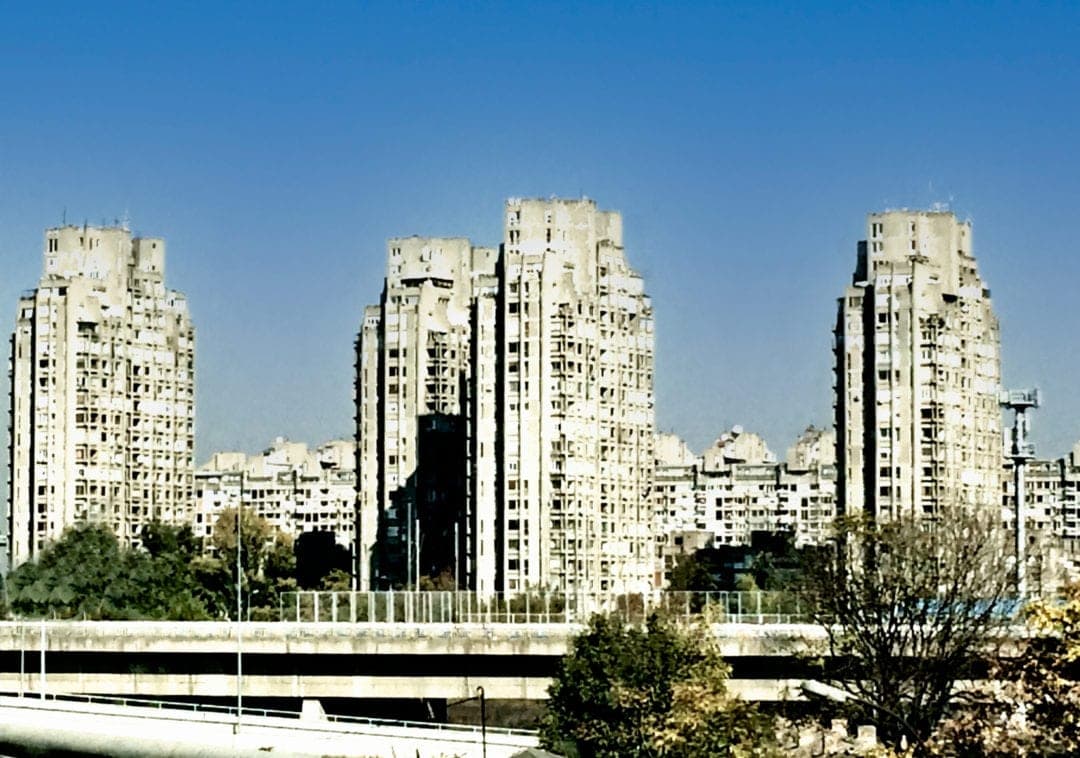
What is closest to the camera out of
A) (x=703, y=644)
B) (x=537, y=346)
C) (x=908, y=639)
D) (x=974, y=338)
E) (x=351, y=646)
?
(x=908, y=639)

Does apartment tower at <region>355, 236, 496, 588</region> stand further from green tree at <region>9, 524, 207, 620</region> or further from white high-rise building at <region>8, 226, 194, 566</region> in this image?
green tree at <region>9, 524, 207, 620</region>

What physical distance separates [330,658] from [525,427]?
61.9 metres

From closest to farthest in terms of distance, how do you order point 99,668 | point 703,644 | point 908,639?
1. point 908,639
2. point 703,644
3. point 99,668

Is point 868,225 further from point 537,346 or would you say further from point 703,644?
point 703,644

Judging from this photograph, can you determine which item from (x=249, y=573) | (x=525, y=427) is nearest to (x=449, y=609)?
(x=525, y=427)

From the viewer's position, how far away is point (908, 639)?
6550 cm

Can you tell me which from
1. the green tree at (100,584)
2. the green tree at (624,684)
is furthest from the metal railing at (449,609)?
the green tree at (100,584)

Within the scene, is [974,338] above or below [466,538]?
above

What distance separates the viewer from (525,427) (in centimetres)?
15562

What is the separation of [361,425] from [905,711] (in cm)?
12609

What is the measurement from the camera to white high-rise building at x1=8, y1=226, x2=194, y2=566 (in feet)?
596

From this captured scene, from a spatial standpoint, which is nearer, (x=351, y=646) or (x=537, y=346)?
(x=351, y=646)

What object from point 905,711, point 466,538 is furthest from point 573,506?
point 905,711

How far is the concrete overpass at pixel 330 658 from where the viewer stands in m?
90.9
